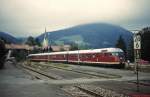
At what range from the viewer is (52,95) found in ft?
58.6

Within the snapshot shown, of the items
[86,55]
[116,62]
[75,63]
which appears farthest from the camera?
[75,63]

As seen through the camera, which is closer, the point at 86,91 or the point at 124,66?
the point at 86,91

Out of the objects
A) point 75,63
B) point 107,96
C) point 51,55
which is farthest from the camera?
point 51,55

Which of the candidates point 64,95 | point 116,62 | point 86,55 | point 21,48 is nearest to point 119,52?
point 116,62

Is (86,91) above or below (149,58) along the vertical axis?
below

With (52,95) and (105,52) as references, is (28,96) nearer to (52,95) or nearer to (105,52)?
(52,95)

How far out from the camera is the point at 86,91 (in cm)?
1969

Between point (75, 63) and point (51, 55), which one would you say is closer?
point (75, 63)

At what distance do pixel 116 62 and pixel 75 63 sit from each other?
2113 centimetres

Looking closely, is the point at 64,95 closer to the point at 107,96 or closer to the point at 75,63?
the point at 107,96

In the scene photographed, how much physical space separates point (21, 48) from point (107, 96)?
179m

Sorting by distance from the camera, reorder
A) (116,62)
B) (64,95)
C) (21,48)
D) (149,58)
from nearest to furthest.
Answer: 1. (64,95)
2. (149,58)
3. (116,62)
4. (21,48)

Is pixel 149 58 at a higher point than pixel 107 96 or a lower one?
higher

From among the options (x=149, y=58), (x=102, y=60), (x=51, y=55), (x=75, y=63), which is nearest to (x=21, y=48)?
(x=51, y=55)
